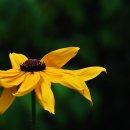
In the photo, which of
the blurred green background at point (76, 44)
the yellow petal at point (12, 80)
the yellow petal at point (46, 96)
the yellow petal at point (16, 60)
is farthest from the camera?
the blurred green background at point (76, 44)

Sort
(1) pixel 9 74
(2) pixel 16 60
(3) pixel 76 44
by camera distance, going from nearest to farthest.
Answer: (1) pixel 9 74 < (2) pixel 16 60 < (3) pixel 76 44

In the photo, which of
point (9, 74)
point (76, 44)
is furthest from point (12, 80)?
point (76, 44)

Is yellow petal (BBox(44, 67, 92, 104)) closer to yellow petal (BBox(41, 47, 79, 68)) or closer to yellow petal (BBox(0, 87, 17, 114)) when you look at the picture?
yellow petal (BBox(41, 47, 79, 68))

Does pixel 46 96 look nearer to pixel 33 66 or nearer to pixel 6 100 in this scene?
pixel 6 100

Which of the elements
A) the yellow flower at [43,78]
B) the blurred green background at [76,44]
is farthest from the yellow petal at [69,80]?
the blurred green background at [76,44]

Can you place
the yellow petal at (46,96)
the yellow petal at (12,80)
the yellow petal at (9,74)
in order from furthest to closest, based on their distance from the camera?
the yellow petal at (9,74) < the yellow petal at (12,80) < the yellow petal at (46,96)

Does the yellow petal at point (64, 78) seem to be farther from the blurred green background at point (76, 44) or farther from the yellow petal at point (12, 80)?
the blurred green background at point (76, 44)
